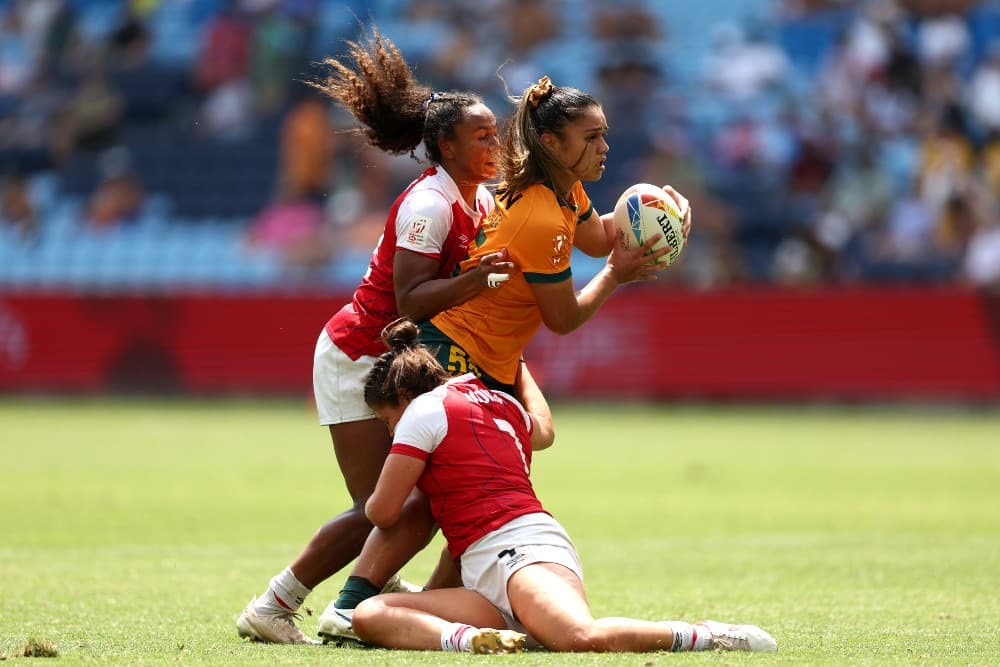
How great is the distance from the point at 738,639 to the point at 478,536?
3.74 feet

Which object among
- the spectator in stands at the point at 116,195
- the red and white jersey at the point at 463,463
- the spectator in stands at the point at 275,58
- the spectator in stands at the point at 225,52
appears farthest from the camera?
the spectator in stands at the point at 225,52

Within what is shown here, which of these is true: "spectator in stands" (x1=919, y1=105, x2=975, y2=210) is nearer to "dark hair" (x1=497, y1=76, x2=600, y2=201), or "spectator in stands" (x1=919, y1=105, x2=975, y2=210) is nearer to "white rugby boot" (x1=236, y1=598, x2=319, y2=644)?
"dark hair" (x1=497, y1=76, x2=600, y2=201)

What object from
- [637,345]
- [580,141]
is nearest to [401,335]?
[580,141]

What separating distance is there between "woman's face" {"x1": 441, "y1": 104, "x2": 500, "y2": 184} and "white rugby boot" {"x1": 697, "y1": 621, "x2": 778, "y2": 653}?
2353 millimetres

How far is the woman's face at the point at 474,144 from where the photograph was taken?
684cm

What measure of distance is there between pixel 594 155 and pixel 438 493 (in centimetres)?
169

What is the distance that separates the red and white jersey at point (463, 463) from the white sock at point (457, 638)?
41 cm

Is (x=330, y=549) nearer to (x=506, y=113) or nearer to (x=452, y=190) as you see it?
(x=452, y=190)

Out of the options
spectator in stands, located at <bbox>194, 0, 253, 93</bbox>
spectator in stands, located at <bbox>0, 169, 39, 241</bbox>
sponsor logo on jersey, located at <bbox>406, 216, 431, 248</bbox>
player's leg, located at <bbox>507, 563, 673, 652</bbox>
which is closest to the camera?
player's leg, located at <bbox>507, 563, 673, 652</bbox>

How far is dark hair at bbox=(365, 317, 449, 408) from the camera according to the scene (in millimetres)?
6305

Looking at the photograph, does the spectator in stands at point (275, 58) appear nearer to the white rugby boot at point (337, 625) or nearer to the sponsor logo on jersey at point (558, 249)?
the sponsor logo on jersey at point (558, 249)

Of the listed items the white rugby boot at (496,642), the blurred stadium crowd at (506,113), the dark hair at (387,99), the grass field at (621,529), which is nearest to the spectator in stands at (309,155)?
the blurred stadium crowd at (506,113)

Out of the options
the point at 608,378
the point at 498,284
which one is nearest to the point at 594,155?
the point at 498,284

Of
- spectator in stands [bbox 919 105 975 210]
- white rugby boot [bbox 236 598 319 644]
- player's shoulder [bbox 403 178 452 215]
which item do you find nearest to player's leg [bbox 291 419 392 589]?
white rugby boot [bbox 236 598 319 644]
